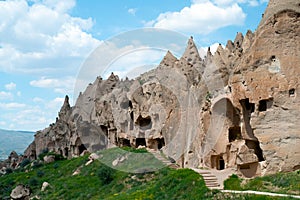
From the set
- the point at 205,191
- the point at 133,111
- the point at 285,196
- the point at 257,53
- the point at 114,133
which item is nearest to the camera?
the point at 285,196

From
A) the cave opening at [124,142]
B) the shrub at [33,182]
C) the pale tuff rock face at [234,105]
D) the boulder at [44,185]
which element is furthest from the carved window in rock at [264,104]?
→ the shrub at [33,182]

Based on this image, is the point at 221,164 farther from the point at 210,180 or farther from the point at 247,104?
the point at 247,104

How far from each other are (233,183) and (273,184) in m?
2.19

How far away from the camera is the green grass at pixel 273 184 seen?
650 inches

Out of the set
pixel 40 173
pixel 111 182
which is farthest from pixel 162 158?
pixel 40 173

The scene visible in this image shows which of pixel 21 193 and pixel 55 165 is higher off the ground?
pixel 55 165

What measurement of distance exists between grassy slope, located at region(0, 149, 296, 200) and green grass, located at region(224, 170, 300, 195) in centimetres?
124

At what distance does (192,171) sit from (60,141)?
37.7 metres

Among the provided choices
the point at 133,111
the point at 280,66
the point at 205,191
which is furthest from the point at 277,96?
the point at 133,111

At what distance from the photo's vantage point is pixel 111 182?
31156 millimetres

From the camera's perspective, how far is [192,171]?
2145cm

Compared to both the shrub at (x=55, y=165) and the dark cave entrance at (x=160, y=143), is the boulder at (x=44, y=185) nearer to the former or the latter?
the shrub at (x=55, y=165)

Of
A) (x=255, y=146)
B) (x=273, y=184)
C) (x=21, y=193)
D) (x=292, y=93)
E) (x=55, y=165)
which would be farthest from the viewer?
(x=55, y=165)

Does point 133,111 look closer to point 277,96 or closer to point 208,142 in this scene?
point 208,142
